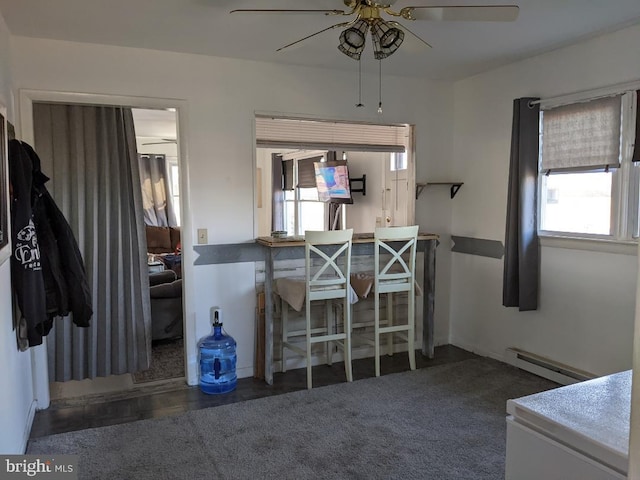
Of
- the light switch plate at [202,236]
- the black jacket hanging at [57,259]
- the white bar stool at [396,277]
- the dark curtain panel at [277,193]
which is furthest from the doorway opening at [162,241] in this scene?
the white bar stool at [396,277]

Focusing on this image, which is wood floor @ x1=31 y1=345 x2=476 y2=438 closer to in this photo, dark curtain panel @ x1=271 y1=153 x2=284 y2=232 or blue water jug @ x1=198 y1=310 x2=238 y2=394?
blue water jug @ x1=198 y1=310 x2=238 y2=394

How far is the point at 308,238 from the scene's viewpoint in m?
3.41

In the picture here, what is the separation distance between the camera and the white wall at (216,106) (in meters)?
3.21

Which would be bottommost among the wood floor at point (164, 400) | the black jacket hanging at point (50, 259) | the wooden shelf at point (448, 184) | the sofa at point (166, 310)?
the wood floor at point (164, 400)

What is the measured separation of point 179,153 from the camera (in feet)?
11.5

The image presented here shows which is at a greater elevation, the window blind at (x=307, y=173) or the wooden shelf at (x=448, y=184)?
the window blind at (x=307, y=173)

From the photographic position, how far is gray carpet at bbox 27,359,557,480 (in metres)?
2.47

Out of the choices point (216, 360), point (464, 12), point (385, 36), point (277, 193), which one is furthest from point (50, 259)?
point (277, 193)

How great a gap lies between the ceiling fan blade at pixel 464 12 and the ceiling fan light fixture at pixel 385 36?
10 centimetres

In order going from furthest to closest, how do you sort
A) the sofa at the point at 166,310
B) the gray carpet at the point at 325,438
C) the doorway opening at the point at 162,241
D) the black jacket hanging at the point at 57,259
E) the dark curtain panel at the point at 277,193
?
the dark curtain panel at the point at 277,193 < the sofa at the point at 166,310 < the doorway opening at the point at 162,241 < the black jacket hanging at the point at 57,259 < the gray carpet at the point at 325,438

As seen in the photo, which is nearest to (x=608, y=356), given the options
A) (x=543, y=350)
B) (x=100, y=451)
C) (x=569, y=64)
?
(x=543, y=350)

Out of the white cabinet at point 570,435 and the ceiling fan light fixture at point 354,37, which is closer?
the white cabinet at point 570,435

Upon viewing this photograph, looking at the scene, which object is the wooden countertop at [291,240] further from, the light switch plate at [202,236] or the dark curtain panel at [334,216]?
the dark curtain panel at [334,216]

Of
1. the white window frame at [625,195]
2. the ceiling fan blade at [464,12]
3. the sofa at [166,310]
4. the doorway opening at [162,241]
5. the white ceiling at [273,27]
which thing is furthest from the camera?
the sofa at [166,310]
